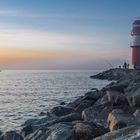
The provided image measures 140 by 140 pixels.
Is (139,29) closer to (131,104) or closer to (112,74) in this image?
(112,74)

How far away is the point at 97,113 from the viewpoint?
1800cm

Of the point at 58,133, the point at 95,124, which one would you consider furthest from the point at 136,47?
the point at 58,133

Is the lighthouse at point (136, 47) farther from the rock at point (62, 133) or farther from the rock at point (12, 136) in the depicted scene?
the rock at point (62, 133)

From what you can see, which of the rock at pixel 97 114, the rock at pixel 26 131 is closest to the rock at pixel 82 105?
the rock at pixel 97 114

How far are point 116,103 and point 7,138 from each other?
Answer: 721cm

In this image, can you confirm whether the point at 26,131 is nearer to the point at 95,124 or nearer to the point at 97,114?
the point at 97,114

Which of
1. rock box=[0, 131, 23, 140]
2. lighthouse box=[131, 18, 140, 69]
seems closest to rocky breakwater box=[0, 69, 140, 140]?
rock box=[0, 131, 23, 140]

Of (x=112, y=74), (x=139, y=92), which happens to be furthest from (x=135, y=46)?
(x=139, y=92)

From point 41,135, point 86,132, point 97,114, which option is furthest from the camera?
point 97,114

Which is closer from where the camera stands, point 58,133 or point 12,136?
point 58,133

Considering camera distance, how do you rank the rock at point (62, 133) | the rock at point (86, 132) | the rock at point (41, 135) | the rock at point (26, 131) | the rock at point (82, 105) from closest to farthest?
1. the rock at point (86, 132)
2. the rock at point (62, 133)
3. the rock at point (41, 135)
4. the rock at point (26, 131)
5. the rock at point (82, 105)

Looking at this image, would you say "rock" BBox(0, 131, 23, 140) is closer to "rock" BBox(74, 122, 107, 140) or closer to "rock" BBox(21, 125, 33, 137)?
"rock" BBox(21, 125, 33, 137)

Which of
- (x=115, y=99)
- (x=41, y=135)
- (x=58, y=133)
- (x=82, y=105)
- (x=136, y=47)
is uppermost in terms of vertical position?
(x=136, y=47)

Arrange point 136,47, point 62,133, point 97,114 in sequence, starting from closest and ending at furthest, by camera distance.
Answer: point 62,133 < point 97,114 < point 136,47
